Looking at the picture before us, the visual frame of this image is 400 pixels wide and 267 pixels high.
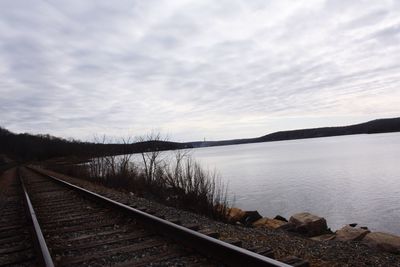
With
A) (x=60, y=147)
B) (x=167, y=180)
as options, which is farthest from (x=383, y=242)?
(x=60, y=147)

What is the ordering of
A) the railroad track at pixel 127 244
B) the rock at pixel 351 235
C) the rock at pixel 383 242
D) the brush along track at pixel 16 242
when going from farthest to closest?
the rock at pixel 351 235 → the rock at pixel 383 242 → the brush along track at pixel 16 242 → the railroad track at pixel 127 244

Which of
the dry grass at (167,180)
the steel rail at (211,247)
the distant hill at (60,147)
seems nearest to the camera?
the steel rail at (211,247)

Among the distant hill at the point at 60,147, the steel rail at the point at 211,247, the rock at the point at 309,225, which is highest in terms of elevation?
the distant hill at the point at 60,147

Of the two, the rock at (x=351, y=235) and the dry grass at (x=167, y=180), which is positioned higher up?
the dry grass at (x=167, y=180)

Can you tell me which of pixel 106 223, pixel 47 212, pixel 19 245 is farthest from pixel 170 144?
pixel 19 245

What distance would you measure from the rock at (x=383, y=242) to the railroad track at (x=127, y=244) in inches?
207

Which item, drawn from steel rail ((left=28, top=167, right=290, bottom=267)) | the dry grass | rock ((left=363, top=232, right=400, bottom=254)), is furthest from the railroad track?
rock ((left=363, top=232, right=400, bottom=254))

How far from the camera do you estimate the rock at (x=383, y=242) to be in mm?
8836

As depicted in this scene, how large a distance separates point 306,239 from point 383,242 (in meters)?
1.80

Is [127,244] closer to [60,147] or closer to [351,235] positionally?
[351,235]

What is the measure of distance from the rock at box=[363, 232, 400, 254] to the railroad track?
525cm

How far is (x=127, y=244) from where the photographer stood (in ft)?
18.8

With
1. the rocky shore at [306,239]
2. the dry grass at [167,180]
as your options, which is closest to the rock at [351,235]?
the rocky shore at [306,239]

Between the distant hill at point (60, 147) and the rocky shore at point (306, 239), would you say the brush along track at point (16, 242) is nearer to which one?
the rocky shore at point (306, 239)
